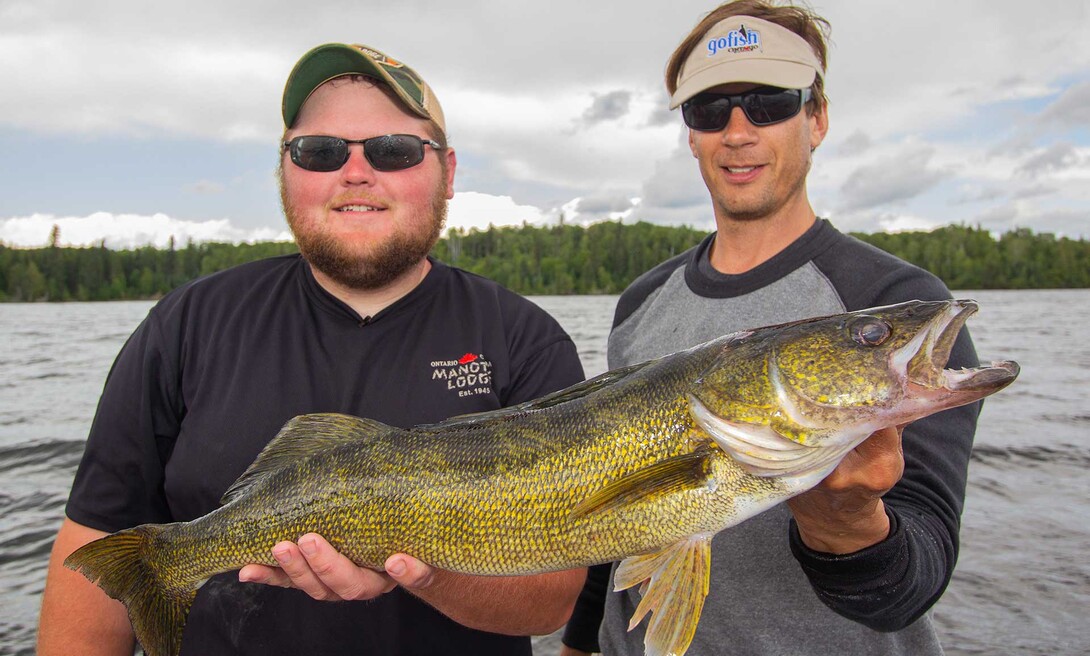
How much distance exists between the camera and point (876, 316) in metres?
2.53

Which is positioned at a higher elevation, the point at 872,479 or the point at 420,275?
the point at 420,275

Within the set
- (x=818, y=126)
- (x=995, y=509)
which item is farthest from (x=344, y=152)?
(x=995, y=509)

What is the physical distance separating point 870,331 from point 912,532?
0.82m

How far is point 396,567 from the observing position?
2709 millimetres

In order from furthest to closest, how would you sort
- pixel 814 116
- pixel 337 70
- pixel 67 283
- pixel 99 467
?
pixel 67 283 < pixel 814 116 < pixel 337 70 < pixel 99 467

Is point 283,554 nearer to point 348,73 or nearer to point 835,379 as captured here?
A: point 835,379

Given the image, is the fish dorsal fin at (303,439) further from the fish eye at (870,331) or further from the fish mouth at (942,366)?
the fish mouth at (942,366)

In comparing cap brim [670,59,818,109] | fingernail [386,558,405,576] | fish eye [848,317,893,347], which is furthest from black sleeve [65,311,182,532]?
cap brim [670,59,818,109]

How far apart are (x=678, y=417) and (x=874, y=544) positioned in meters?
0.82

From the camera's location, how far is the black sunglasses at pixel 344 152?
3498mm

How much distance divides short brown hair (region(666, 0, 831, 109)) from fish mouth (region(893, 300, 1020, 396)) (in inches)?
76.3

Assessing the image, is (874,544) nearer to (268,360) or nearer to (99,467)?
(268,360)

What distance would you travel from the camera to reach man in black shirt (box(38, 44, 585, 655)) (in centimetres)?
311

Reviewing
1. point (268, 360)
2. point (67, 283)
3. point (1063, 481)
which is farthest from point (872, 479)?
point (67, 283)
